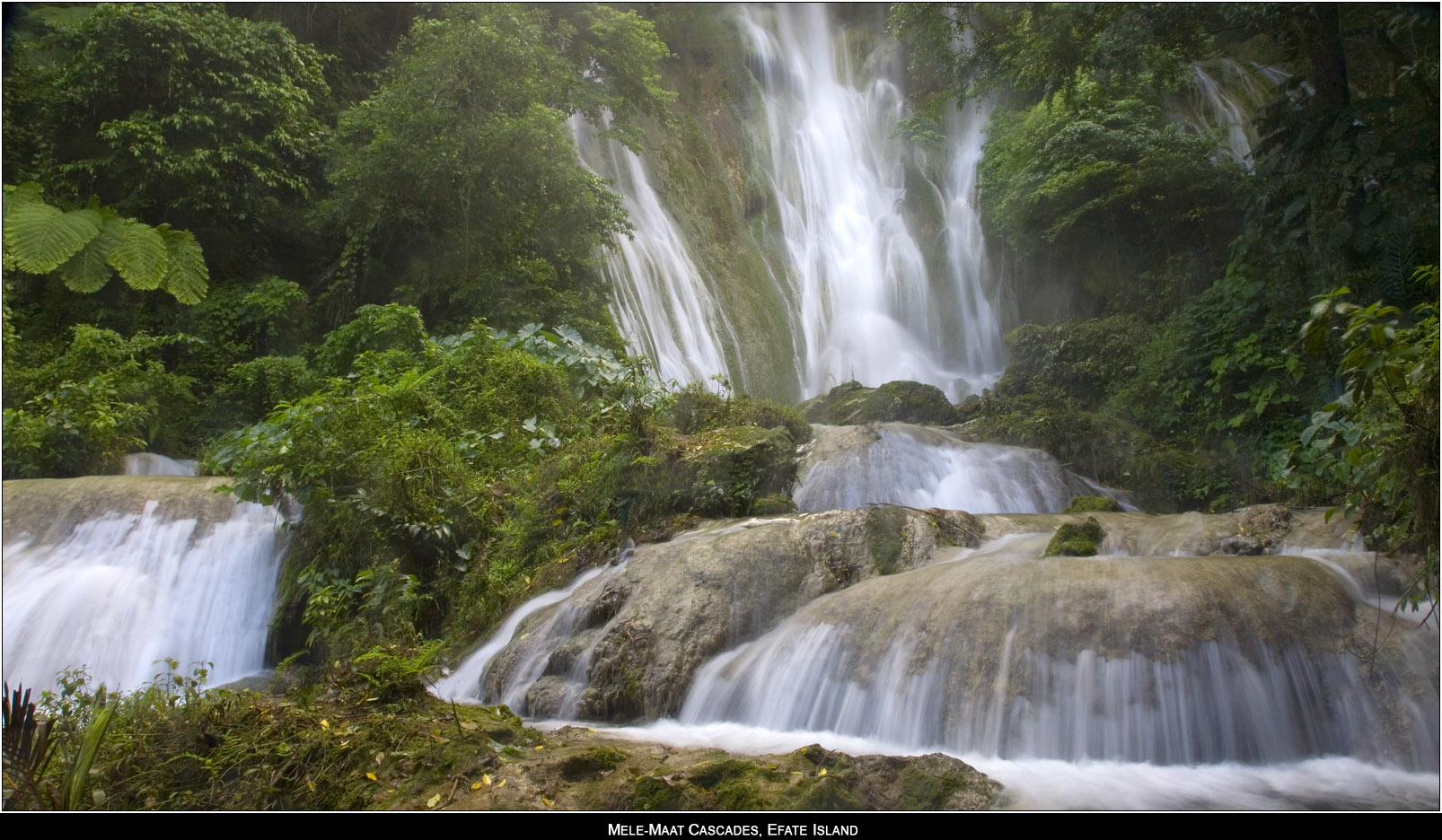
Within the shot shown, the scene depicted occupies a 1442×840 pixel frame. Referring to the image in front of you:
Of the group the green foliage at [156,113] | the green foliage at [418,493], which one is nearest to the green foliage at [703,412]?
the green foliage at [418,493]

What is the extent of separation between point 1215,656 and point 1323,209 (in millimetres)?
6136

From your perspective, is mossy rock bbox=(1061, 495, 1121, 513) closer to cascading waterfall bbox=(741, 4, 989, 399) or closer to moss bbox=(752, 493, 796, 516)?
moss bbox=(752, 493, 796, 516)

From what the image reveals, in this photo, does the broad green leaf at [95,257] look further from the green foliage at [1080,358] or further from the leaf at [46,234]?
the green foliage at [1080,358]

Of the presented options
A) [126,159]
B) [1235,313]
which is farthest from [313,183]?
[1235,313]

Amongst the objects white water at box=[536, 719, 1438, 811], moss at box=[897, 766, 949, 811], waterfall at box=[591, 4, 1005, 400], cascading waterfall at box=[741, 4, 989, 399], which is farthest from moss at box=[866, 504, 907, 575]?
cascading waterfall at box=[741, 4, 989, 399]

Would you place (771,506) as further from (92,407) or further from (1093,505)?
(92,407)

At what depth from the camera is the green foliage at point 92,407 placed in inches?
328

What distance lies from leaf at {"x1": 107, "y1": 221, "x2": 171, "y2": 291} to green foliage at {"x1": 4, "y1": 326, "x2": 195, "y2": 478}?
3.89 metres

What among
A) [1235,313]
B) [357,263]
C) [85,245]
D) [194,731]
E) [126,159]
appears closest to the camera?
[194,731]

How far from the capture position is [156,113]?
1153 cm

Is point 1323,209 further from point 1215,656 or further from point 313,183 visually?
point 313,183

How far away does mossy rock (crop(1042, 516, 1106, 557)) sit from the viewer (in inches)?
233

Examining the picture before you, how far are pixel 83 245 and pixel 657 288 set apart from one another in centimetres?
1045

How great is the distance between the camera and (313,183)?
1281 centimetres
